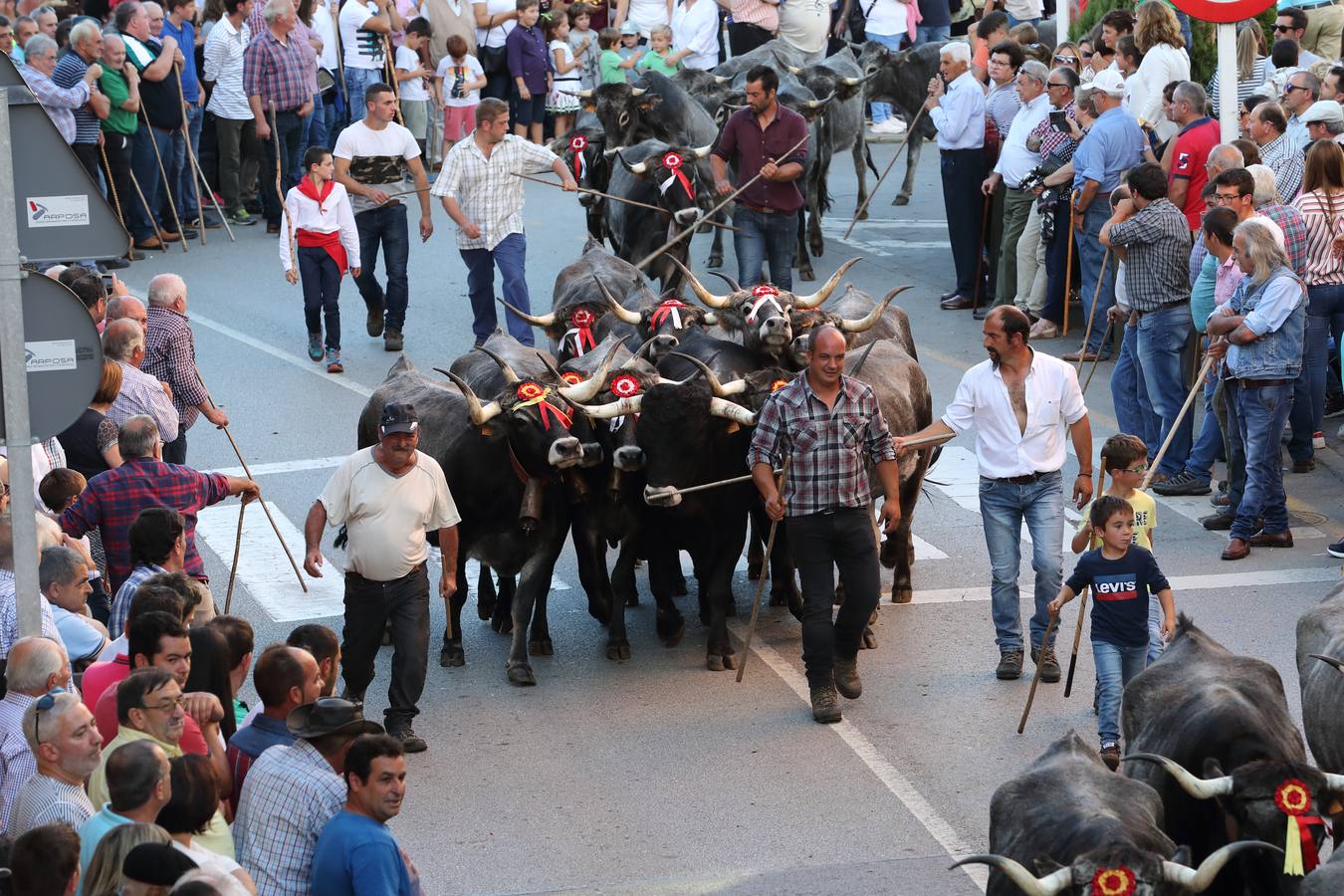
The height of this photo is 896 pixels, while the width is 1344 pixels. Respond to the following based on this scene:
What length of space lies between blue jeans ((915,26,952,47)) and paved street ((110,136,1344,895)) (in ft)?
37.5

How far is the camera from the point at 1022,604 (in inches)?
444

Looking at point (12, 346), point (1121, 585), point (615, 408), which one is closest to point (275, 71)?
point (615, 408)

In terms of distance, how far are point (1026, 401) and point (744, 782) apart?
2.62m

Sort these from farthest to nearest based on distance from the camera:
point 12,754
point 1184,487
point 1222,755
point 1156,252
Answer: point 1184,487
point 1156,252
point 1222,755
point 12,754

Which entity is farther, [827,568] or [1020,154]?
[1020,154]

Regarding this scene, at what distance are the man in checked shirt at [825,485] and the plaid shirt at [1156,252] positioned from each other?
4.10 m

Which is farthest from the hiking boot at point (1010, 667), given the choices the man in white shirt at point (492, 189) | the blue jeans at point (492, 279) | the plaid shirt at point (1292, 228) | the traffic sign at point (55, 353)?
the blue jeans at point (492, 279)

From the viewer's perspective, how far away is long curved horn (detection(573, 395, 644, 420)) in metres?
10.3

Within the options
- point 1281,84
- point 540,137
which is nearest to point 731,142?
point 1281,84

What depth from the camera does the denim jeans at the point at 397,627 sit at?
928cm

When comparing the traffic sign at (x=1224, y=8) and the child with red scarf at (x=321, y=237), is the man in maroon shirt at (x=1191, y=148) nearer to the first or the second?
the traffic sign at (x=1224, y=8)

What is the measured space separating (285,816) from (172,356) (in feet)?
20.8

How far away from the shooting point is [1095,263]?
52.4ft

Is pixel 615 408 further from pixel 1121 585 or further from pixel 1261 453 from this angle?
pixel 1261 453
